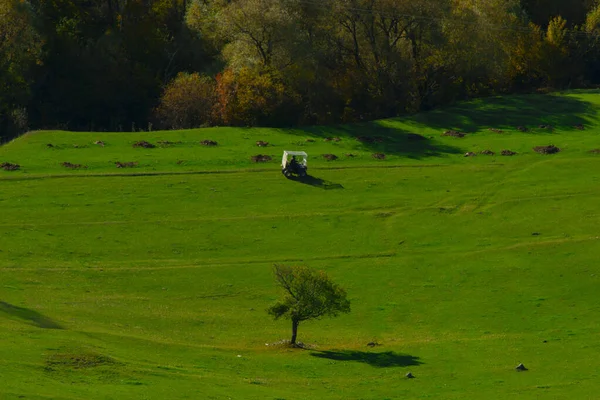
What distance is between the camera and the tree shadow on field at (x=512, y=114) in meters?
121

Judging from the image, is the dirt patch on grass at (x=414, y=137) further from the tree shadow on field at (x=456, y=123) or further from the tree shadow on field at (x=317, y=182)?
the tree shadow on field at (x=317, y=182)

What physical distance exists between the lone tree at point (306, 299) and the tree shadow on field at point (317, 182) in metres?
31.2

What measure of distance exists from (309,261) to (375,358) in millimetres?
19757

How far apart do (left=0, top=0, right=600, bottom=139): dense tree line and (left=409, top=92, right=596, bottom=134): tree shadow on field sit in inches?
174

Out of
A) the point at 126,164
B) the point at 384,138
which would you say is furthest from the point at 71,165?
the point at 384,138

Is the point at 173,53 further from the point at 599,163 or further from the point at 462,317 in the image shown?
the point at 462,317

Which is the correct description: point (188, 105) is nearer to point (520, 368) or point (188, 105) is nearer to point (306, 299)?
point (306, 299)

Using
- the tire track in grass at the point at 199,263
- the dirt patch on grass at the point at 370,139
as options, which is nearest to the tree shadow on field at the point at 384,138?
the dirt patch on grass at the point at 370,139

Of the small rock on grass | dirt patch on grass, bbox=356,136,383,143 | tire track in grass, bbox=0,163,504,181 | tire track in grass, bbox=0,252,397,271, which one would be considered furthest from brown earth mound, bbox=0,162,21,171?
the small rock on grass

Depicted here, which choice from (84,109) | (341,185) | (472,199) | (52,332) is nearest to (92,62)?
(84,109)

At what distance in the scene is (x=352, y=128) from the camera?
117688 mm

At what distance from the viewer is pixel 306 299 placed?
67312 mm

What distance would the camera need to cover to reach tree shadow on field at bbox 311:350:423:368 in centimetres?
6294

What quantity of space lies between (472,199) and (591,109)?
35.5 metres
